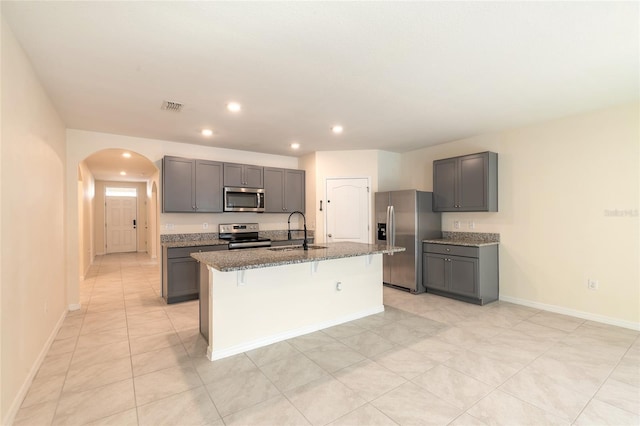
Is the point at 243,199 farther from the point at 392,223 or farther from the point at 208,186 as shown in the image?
the point at 392,223

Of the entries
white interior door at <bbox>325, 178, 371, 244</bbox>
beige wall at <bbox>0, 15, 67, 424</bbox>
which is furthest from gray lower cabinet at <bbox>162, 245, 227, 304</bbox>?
white interior door at <bbox>325, 178, 371, 244</bbox>

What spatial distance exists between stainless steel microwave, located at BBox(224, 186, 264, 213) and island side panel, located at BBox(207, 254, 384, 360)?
2347 millimetres

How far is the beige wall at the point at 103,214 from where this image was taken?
9.66 metres

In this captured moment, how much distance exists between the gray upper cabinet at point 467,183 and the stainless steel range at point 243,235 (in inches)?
119

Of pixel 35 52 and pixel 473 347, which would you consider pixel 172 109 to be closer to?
pixel 35 52

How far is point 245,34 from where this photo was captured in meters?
2.09

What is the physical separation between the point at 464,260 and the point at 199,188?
13.8 ft

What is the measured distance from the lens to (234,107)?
3451 millimetres

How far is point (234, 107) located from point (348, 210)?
118 inches

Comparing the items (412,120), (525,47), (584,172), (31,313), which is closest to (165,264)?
(31,313)

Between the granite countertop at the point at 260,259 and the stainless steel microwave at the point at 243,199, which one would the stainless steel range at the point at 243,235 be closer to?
the stainless steel microwave at the point at 243,199

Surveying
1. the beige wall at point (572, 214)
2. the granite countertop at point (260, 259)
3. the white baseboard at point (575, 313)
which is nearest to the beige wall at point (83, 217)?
the granite countertop at point (260, 259)

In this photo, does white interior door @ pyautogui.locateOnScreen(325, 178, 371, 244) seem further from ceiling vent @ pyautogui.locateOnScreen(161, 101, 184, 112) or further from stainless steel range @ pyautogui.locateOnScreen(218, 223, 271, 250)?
ceiling vent @ pyautogui.locateOnScreen(161, 101, 184, 112)

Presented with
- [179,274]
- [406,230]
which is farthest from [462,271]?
[179,274]
